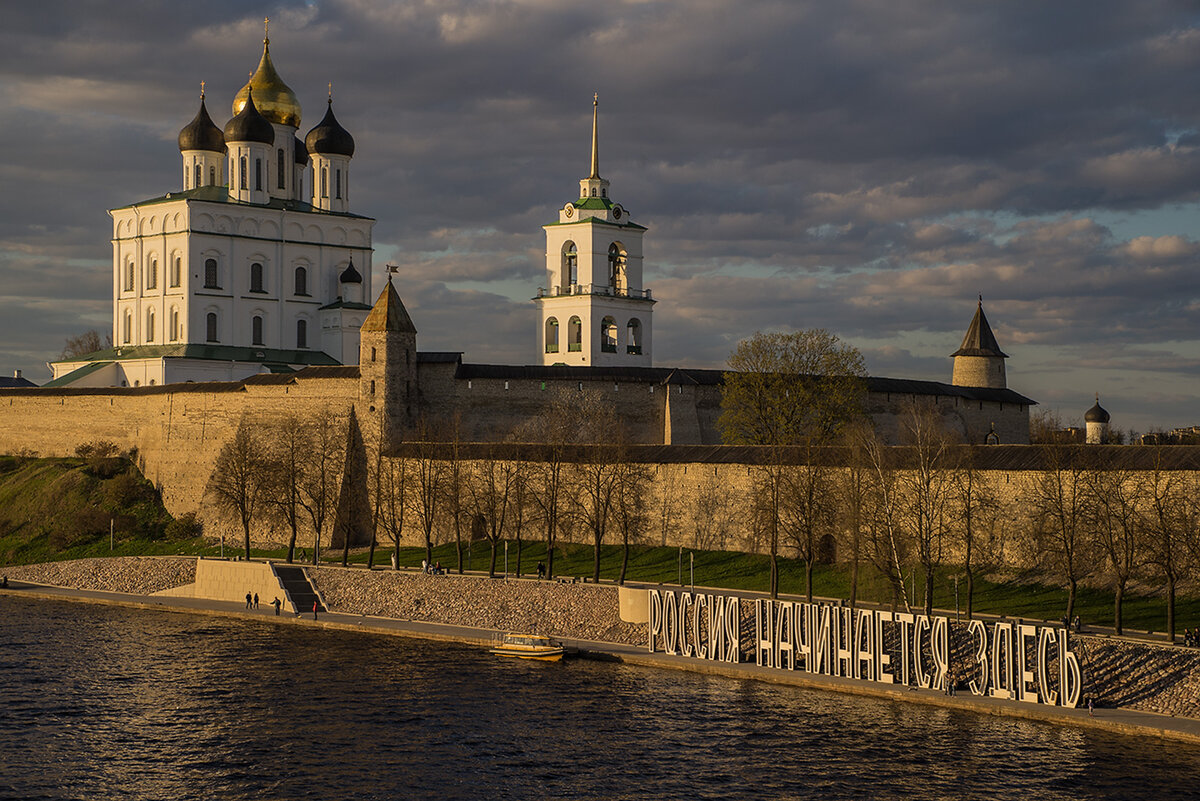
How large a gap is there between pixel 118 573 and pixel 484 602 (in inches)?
653

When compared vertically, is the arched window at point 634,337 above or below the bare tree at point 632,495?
above

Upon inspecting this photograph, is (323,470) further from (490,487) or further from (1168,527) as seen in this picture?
(1168,527)

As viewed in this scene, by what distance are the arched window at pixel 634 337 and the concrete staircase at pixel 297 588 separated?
91.2 feet

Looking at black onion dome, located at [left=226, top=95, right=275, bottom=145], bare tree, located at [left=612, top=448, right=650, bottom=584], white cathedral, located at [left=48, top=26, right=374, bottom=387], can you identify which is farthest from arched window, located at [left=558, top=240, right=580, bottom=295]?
bare tree, located at [left=612, top=448, right=650, bottom=584]

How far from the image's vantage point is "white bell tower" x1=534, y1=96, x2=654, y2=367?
233 ft

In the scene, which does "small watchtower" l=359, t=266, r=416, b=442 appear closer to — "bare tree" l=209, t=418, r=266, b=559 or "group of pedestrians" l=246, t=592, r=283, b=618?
"bare tree" l=209, t=418, r=266, b=559

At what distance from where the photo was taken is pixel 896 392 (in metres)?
59.0

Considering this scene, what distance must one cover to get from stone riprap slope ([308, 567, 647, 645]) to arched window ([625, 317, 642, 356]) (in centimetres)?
2788

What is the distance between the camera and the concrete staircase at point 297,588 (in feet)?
150

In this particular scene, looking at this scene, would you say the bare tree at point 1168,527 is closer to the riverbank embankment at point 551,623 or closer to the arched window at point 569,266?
the riverbank embankment at point 551,623

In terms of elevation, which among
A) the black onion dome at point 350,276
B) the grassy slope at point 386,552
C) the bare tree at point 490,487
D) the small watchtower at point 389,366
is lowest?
the grassy slope at point 386,552

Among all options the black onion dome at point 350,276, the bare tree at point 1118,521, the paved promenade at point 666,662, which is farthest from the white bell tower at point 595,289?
the bare tree at point 1118,521

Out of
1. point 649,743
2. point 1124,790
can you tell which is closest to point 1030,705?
point 1124,790

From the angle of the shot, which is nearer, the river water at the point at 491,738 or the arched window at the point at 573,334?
the river water at the point at 491,738
